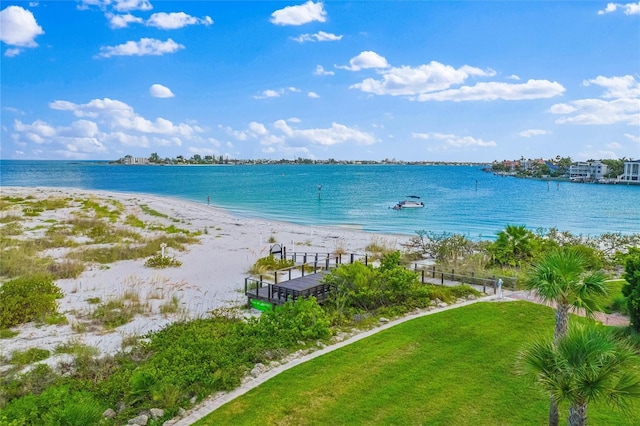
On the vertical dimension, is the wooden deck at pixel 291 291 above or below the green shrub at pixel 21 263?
above

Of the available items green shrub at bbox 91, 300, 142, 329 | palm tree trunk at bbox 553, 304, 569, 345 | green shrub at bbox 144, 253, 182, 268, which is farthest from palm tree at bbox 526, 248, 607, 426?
green shrub at bbox 144, 253, 182, 268

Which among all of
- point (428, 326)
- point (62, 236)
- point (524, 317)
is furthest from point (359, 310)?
point (62, 236)

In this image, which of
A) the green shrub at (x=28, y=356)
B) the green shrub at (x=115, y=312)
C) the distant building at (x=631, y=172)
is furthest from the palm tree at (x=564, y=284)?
the distant building at (x=631, y=172)

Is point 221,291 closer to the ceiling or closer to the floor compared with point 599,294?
closer to the floor

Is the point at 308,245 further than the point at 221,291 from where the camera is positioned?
Yes

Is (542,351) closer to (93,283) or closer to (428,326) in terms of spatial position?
(428,326)

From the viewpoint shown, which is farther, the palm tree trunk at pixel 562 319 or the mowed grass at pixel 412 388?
the mowed grass at pixel 412 388

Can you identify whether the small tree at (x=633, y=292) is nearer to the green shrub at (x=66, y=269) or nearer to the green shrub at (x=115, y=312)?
the green shrub at (x=115, y=312)
